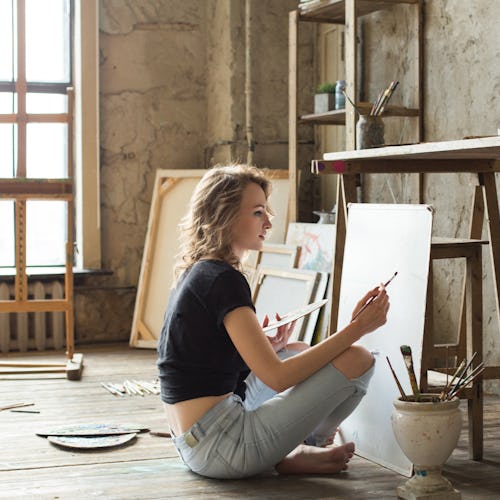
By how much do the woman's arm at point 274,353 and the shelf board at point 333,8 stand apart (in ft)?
7.71

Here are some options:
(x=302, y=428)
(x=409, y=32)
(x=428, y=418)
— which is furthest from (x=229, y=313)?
(x=409, y=32)

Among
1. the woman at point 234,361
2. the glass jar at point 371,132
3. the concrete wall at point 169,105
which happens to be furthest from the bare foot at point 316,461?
the concrete wall at point 169,105

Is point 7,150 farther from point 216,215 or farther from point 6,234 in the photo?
point 216,215

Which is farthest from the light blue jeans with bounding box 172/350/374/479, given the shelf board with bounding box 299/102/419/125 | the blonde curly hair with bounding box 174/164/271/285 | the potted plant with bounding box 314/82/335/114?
the potted plant with bounding box 314/82/335/114

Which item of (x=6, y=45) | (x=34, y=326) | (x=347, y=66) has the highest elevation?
(x=6, y=45)

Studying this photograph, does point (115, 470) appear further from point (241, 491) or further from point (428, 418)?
point (428, 418)

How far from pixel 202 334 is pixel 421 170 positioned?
44.2 inches

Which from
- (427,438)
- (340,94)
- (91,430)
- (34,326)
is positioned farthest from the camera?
(34,326)

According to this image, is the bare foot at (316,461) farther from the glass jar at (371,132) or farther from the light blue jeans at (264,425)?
the glass jar at (371,132)

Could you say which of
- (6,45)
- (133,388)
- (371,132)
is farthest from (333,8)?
(133,388)

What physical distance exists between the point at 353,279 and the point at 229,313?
755 millimetres

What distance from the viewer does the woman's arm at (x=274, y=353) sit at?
8.70 ft

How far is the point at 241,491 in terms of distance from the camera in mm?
2758

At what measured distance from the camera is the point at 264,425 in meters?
2.72
